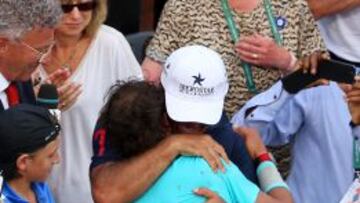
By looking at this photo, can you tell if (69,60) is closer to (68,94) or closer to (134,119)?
(68,94)

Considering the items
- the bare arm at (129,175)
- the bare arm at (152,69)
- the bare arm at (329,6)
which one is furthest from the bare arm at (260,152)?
the bare arm at (329,6)

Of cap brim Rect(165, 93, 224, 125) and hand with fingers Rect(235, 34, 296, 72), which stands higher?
cap brim Rect(165, 93, 224, 125)

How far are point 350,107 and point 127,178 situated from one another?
0.89 m

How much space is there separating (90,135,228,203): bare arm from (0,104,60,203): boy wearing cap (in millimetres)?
220

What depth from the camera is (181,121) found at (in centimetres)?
254

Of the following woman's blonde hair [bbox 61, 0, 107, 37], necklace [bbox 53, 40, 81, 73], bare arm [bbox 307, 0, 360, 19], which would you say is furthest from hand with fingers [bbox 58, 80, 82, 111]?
bare arm [bbox 307, 0, 360, 19]

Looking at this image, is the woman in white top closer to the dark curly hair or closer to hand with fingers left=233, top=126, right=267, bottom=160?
hand with fingers left=233, top=126, right=267, bottom=160

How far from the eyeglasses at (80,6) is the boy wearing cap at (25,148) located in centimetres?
80

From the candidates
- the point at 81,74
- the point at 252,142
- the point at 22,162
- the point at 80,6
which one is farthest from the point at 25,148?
the point at 80,6

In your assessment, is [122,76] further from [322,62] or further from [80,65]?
[322,62]

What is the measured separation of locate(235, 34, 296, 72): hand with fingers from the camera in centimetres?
350

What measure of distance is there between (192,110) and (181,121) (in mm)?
45

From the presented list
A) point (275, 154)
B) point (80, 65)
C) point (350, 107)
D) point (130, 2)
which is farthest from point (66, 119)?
point (130, 2)

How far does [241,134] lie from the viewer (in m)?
2.78
